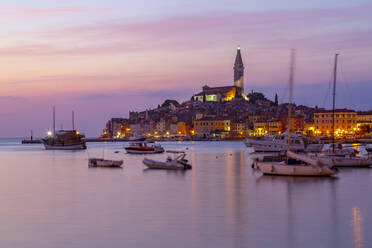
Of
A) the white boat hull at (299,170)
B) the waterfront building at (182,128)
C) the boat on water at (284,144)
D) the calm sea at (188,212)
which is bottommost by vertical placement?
the calm sea at (188,212)

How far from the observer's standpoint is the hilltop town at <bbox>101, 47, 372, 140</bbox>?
410ft

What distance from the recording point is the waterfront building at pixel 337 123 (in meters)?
122

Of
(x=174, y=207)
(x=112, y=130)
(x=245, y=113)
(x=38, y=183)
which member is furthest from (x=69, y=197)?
(x=112, y=130)

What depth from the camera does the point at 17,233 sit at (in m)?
14.6

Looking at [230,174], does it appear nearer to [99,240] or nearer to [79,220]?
[79,220]

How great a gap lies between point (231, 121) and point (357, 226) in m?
141

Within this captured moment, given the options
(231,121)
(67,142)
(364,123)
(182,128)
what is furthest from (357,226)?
(182,128)

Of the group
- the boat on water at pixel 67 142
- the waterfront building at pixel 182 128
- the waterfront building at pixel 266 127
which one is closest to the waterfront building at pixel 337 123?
the waterfront building at pixel 266 127

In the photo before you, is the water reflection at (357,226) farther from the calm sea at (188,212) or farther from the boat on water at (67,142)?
the boat on water at (67,142)

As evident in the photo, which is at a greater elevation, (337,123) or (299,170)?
(337,123)

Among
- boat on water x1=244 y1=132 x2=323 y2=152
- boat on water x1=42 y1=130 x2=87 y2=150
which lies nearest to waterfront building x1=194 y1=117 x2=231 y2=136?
boat on water x1=42 y1=130 x2=87 y2=150

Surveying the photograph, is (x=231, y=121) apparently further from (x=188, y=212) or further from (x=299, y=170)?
(x=188, y=212)

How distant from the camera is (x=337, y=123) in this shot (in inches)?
4813

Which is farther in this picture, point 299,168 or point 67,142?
point 67,142
